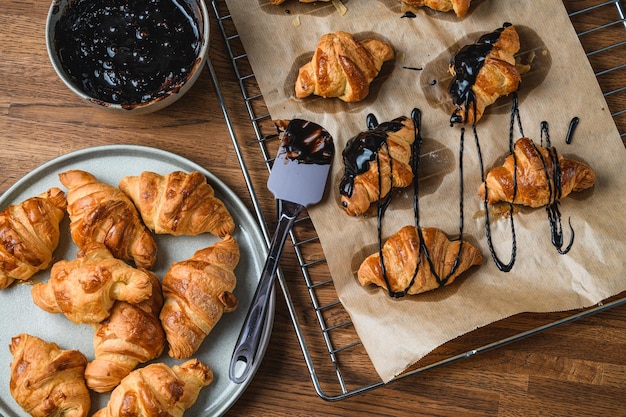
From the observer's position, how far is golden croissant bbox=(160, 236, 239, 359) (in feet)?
7.54

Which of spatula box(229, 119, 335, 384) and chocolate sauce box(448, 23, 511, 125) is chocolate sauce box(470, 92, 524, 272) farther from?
spatula box(229, 119, 335, 384)

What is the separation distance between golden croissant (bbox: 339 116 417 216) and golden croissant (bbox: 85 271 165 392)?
763 mm

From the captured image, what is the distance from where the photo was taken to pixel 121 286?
2279 millimetres

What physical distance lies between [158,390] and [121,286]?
1.19ft

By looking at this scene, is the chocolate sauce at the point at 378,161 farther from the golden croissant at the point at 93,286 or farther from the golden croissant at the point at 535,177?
the golden croissant at the point at 93,286

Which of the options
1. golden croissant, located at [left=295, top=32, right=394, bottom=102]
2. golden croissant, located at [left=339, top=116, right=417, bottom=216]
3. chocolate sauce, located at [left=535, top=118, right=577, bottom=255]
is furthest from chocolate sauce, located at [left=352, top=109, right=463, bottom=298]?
chocolate sauce, located at [left=535, top=118, right=577, bottom=255]

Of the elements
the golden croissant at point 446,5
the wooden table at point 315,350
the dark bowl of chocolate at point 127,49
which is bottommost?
the wooden table at point 315,350

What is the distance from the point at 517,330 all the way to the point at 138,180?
4.79 feet

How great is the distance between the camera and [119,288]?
228cm

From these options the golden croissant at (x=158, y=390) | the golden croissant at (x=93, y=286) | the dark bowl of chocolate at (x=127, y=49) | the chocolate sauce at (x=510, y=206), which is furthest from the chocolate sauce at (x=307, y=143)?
the golden croissant at (x=158, y=390)

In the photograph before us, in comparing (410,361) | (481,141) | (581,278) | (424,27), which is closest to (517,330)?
(581,278)

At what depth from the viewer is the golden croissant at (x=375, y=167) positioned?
7.97ft

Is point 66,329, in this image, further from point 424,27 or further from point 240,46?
point 424,27

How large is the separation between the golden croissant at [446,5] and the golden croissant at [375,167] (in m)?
0.47
